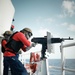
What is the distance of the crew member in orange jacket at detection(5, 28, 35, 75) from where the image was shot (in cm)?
A: 382

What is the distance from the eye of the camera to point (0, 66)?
520 centimetres

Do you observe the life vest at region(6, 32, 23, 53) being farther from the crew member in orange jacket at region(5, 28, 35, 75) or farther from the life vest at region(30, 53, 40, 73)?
the life vest at region(30, 53, 40, 73)

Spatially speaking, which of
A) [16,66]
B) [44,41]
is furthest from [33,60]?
[44,41]

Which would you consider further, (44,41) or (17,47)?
(17,47)

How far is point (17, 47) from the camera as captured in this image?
3906 mm

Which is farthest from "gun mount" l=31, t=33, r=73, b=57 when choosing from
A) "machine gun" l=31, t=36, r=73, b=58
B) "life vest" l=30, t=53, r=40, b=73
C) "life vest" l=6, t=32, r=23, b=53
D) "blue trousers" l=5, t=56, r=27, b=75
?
"life vest" l=30, t=53, r=40, b=73

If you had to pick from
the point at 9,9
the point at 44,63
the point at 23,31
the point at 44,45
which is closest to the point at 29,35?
the point at 23,31

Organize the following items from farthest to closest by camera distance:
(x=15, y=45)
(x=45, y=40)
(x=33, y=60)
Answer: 1. (x=33, y=60)
2. (x=15, y=45)
3. (x=45, y=40)

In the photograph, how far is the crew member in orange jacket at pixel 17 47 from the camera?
3822 mm

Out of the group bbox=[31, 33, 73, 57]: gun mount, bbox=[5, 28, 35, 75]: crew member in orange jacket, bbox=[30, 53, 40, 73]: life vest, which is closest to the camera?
bbox=[31, 33, 73, 57]: gun mount

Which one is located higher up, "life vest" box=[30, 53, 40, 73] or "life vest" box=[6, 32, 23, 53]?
"life vest" box=[6, 32, 23, 53]

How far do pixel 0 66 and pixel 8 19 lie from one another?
142 cm

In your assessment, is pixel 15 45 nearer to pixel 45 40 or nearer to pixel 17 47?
pixel 17 47

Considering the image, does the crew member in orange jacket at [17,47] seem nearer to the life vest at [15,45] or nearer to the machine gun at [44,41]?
the life vest at [15,45]
